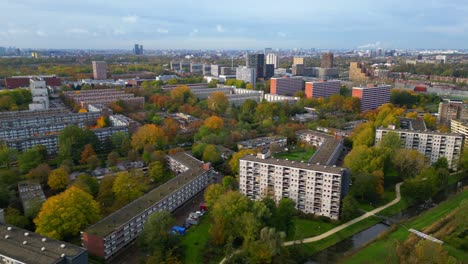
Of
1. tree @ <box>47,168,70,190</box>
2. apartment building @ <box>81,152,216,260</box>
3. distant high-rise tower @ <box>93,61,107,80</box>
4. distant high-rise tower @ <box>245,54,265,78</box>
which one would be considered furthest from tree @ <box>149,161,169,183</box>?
distant high-rise tower @ <box>245,54,265,78</box>

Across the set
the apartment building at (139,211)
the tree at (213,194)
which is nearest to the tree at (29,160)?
the apartment building at (139,211)

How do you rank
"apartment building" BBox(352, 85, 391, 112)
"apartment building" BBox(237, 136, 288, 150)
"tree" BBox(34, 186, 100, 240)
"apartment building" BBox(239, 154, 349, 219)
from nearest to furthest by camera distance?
"tree" BBox(34, 186, 100, 240) < "apartment building" BBox(239, 154, 349, 219) < "apartment building" BBox(237, 136, 288, 150) < "apartment building" BBox(352, 85, 391, 112)

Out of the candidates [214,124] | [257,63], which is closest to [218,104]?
[214,124]

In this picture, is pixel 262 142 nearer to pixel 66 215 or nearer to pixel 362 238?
pixel 362 238

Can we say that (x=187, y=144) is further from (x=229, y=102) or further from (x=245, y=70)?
(x=245, y=70)

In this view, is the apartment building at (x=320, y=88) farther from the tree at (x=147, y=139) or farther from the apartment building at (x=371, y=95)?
the tree at (x=147, y=139)

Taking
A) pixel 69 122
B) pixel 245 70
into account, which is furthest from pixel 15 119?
pixel 245 70

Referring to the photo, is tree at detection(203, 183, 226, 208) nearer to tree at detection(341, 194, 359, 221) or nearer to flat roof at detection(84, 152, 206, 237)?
flat roof at detection(84, 152, 206, 237)
